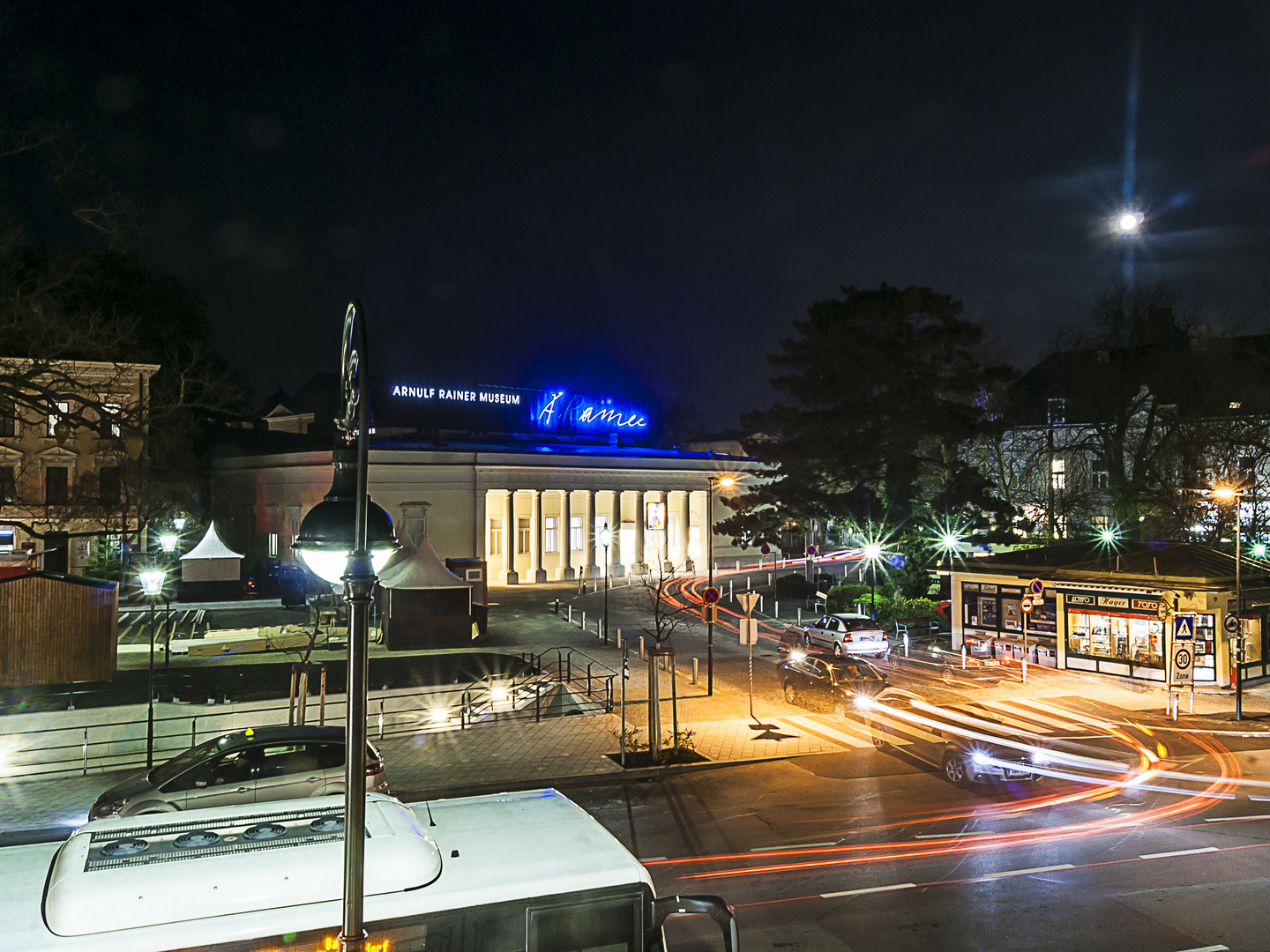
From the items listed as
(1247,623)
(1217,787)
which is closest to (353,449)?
(1217,787)

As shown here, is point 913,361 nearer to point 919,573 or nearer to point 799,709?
point 919,573

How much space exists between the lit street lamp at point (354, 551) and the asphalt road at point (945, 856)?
6295 mm

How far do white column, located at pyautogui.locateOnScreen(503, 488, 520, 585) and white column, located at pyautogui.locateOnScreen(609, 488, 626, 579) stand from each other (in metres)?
7.51

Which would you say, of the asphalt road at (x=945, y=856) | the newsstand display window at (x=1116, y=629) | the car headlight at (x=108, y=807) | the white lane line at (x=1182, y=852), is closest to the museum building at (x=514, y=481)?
the newsstand display window at (x=1116, y=629)

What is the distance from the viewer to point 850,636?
3130cm

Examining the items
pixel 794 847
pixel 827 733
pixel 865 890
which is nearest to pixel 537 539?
pixel 827 733

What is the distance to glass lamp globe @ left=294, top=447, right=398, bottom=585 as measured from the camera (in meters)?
5.30

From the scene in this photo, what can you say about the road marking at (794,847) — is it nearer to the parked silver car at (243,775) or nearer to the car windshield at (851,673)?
the parked silver car at (243,775)

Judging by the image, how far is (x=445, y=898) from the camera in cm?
602

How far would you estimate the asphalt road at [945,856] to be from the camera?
396 inches

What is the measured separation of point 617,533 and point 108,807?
4983cm

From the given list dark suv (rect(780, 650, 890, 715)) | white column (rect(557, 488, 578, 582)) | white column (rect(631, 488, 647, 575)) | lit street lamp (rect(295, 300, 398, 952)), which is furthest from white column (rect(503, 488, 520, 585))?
lit street lamp (rect(295, 300, 398, 952))

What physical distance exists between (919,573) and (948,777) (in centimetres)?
2724

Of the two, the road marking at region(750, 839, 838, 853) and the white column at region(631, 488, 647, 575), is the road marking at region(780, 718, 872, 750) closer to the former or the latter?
the road marking at region(750, 839, 838, 853)
